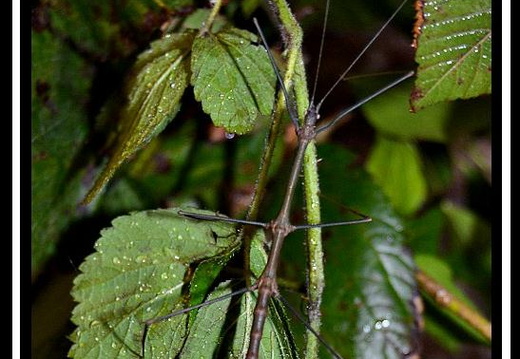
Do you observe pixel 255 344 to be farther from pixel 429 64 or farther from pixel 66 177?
pixel 66 177

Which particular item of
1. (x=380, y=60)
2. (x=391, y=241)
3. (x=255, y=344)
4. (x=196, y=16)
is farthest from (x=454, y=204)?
(x=255, y=344)

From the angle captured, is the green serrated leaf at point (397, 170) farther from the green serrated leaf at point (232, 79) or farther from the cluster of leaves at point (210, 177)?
the green serrated leaf at point (232, 79)

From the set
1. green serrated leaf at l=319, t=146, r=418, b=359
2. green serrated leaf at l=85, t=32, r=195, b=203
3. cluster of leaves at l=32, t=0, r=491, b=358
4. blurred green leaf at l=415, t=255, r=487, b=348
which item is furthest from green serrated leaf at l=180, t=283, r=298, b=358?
blurred green leaf at l=415, t=255, r=487, b=348

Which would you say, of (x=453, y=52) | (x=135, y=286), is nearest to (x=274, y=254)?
(x=135, y=286)

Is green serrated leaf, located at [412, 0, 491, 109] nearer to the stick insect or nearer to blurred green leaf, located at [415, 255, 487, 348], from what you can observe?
the stick insect

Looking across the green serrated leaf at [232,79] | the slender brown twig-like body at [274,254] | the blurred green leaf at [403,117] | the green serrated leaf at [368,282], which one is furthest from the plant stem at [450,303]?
the green serrated leaf at [232,79]
